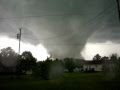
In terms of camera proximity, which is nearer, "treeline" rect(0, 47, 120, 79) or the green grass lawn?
the green grass lawn

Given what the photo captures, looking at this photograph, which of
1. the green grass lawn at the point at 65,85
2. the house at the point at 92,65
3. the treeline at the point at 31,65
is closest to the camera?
the green grass lawn at the point at 65,85

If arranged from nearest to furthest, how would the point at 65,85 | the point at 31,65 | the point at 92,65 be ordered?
the point at 65,85, the point at 31,65, the point at 92,65

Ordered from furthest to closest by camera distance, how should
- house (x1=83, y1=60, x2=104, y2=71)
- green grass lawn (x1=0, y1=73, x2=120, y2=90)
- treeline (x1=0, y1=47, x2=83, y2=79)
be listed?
house (x1=83, y1=60, x2=104, y2=71)
treeline (x1=0, y1=47, x2=83, y2=79)
green grass lawn (x1=0, y1=73, x2=120, y2=90)

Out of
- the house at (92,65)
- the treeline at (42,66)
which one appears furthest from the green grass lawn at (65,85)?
the house at (92,65)

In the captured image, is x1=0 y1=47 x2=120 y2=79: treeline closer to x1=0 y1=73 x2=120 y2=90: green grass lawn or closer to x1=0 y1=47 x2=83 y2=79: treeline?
x1=0 y1=47 x2=83 y2=79: treeline

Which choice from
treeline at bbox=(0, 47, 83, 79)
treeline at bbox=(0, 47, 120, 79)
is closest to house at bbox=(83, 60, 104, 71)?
treeline at bbox=(0, 47, 83, 79)

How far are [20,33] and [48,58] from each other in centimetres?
1049

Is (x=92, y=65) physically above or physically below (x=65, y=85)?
above

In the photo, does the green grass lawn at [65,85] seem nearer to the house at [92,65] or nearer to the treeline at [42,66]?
the treeline at [42,66]

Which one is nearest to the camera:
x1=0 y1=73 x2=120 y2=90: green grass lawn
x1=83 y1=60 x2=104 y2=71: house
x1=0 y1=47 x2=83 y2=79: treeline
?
x1=0 y1=73 x2=120 y2=90: green grass lawn

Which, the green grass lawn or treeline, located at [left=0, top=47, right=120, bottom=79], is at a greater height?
treeline, located at [left=0, top=47, right=120, bottom=79]

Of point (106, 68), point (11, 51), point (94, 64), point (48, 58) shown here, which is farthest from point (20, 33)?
point (94, 64)

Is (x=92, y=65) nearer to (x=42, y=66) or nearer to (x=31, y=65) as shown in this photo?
(x=31, y=65)

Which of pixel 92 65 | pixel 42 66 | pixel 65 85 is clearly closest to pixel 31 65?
pixel 42 66
